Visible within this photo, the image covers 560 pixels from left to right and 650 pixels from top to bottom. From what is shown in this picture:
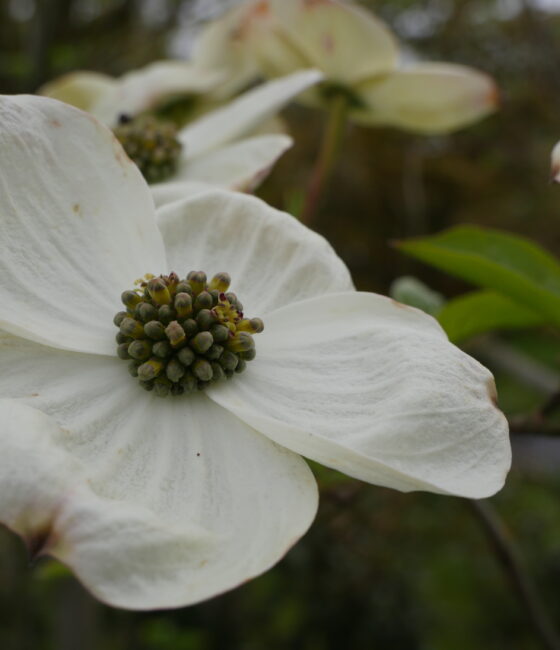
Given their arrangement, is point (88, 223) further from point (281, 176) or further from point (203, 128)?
point (281, 176)

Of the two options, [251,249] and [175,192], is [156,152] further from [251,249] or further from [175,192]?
[251,249]

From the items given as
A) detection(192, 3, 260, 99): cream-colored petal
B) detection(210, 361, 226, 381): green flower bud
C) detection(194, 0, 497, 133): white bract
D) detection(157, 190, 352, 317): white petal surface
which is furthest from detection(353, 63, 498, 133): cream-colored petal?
detection(210, 361, 226, 381): green flower bud

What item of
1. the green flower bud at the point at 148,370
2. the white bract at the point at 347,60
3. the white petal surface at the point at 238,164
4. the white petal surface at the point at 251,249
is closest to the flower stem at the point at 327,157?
the white bract at the point at 347,60

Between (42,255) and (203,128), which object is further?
(203,128)

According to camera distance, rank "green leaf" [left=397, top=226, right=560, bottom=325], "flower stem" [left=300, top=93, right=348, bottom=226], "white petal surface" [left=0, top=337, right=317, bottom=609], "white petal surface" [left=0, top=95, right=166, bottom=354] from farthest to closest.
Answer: "flower stem" [left=300, top=93, right=348, bottom=226] < "green leaf" [left=397, top=226, right=560, bottom=325] < "white petal surface" [left=0, top=95, right=166, bottom=354] < "white petal surface" [left=0, top=337, right=317, bottom=609]

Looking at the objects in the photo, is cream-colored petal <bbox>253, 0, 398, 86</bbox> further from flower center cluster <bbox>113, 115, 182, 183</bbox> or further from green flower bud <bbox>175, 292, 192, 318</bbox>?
green flower bud <bbox>175, 292, 192, 318</bbox>

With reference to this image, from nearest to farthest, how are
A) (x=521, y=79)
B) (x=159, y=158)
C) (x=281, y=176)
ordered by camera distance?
1. (x=159, y=158)
2. (x=281, y=176)
3. (x=521, y=79)

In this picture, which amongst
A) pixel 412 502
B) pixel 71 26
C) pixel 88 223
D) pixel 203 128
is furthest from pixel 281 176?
pixel 88 223
